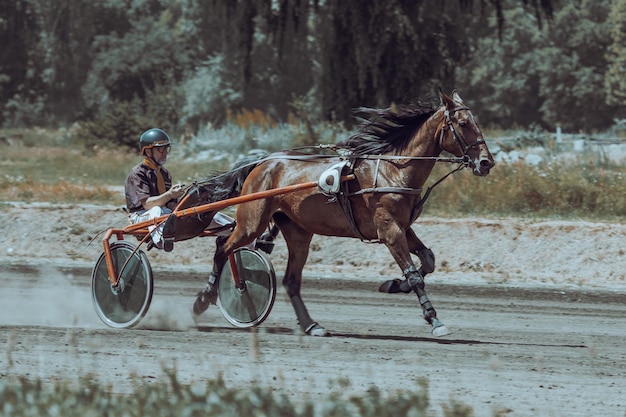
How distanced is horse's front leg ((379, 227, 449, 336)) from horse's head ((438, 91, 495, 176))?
79 centimetres

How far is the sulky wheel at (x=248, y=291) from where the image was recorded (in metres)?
9.70

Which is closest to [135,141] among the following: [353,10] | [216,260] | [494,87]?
[353,10]

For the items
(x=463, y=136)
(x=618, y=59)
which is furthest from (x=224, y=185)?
(x=618, y=59)

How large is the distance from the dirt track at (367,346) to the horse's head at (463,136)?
4.71 feet

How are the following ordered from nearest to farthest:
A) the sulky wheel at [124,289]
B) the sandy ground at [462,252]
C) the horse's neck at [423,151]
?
the horse's neck at [423,151] < the sulky wheel at [124,289] < the sandy ground at [462,252]

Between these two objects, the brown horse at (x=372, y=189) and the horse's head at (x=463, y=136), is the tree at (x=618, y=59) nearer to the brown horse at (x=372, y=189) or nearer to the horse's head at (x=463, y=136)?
the brown horse at (x=372, y=189)

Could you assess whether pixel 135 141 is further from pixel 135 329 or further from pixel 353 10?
pixel 135 329

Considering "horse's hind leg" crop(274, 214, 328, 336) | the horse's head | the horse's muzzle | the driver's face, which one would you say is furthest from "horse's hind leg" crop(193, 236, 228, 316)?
the horse's muzzle

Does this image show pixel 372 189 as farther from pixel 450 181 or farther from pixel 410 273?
pixel 450 181

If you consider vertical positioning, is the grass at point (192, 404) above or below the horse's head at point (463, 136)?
below

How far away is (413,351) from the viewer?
333 inches

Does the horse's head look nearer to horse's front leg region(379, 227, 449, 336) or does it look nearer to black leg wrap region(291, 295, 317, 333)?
horse's front leg region(379, 227, 449, 336)

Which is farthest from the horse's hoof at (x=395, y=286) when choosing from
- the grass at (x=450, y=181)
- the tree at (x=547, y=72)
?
the tree at (x=547, y=72)

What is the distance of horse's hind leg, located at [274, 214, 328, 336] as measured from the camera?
962 centimetres
